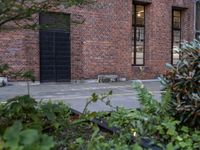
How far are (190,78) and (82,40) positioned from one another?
43.8ft

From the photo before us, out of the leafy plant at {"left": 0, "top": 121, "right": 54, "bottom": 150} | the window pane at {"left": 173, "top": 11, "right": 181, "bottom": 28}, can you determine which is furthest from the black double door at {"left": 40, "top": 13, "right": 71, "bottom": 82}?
the leafy plant at {"left": 0, "top": 121, "right": 54, "bottom": 150}

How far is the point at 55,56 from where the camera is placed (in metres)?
17.2

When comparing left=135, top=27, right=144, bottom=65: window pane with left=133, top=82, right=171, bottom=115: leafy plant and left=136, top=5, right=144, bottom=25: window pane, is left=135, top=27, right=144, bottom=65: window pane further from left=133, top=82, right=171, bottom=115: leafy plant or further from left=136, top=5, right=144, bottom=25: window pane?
left=133, top=82, right=171, bottom=115: leafy plant

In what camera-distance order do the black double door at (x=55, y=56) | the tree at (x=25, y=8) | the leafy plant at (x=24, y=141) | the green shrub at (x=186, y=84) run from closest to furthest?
1. the leafy plant at (x=24, y=141)
2. the tree at (x=25, y=8)
3. the green shrub at (x=186, y=84)
4. the black double door at (x=55, y=56)

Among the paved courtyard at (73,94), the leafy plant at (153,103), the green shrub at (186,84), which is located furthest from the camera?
the paved courtyard at (73,94)

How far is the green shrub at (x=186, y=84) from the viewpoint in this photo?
434 cm

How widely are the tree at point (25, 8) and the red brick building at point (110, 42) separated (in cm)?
1013

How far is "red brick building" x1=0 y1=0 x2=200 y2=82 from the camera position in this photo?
635 inches

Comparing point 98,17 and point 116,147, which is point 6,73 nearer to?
point 116,147

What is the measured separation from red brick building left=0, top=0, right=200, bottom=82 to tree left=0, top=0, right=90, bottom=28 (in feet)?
33.2

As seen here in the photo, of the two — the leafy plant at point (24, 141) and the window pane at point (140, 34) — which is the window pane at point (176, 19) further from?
the leafy plant at point (24, 141)

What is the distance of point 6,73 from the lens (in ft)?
13.8

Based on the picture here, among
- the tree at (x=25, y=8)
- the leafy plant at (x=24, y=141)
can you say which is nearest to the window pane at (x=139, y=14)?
the tree at (x=25, y=8)

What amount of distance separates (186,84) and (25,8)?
2.11 metres
